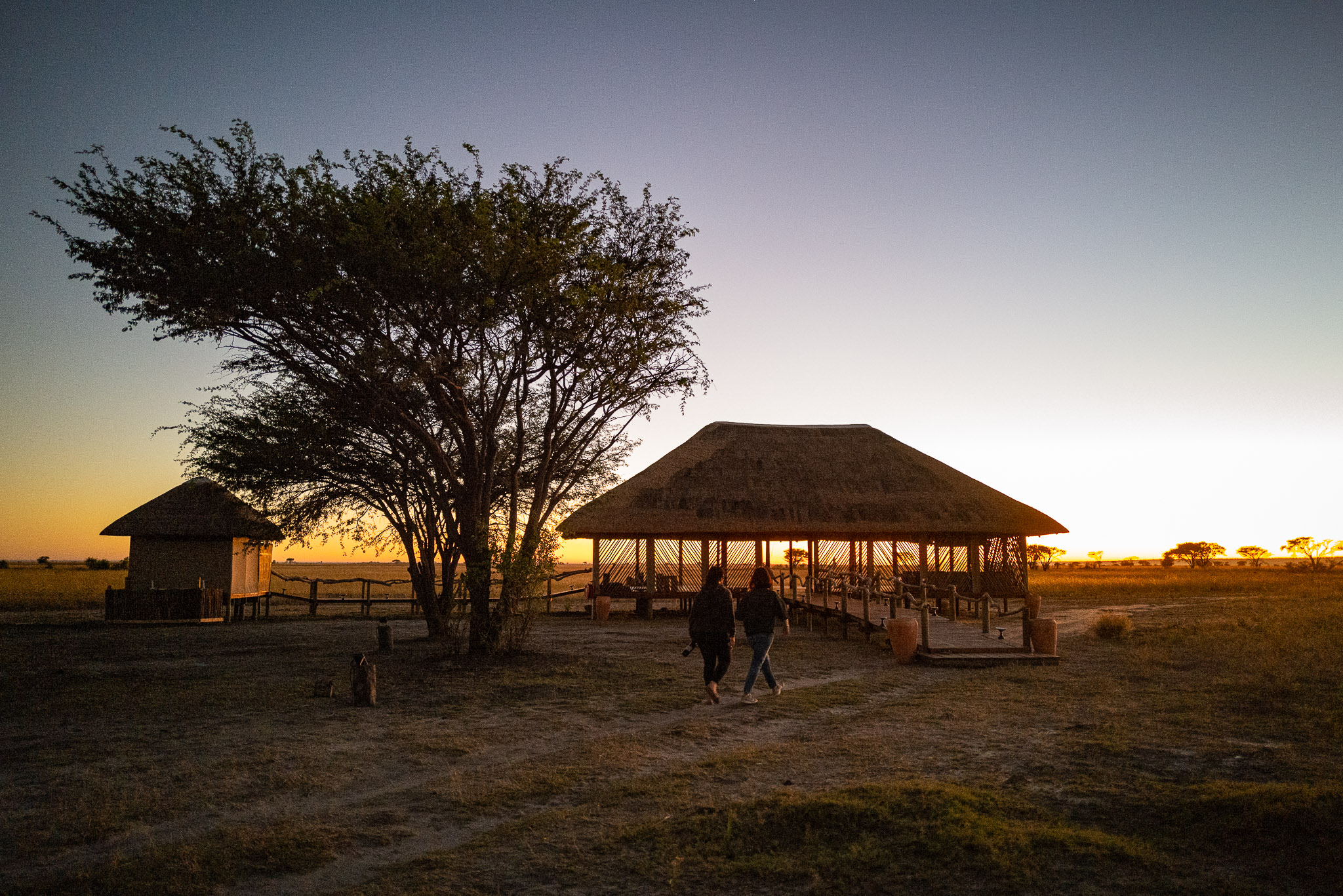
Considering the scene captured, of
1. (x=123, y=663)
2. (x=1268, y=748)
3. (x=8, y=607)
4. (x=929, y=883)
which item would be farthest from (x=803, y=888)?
(x=8, y=607)

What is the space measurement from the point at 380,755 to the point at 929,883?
5.35m

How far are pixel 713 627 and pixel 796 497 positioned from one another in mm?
16291

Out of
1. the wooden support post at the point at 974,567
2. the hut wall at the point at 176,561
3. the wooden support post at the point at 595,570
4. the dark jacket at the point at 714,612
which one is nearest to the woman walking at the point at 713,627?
the dark jacket at the point at 714,612

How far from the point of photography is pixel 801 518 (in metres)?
25.3

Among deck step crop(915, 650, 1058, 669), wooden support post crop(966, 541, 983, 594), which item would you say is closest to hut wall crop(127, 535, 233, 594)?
deck step crop(915, 650, 1058, 669)

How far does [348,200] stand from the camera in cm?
1234

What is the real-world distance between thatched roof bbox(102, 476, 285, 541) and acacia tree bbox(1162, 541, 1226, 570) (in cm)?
10701

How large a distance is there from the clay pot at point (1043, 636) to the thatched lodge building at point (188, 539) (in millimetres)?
20905

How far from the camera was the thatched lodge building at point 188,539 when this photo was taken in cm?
2441

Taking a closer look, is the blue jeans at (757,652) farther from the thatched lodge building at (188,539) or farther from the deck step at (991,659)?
the thatched lodge building at (188,539)

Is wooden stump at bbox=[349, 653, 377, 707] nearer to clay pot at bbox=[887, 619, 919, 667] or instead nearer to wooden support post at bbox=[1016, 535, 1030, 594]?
clay pot at bbox=[887, 619, 919, 667]

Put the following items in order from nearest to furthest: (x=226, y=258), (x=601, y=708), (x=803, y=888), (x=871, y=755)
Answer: (x=803, y=888) < (x=871, y=755) < (x=601, y=708) < (x=226, y=258)

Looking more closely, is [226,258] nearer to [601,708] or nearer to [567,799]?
[601,708]

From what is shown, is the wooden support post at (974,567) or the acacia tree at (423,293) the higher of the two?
the acacia tree at (423,293)
